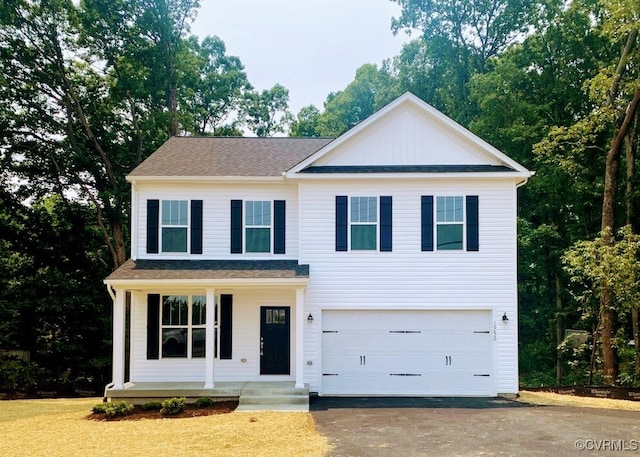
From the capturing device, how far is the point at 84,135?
26.2m

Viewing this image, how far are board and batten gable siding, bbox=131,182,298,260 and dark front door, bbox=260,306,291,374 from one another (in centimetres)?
158

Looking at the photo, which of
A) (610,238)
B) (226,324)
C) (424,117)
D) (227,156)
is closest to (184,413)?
(226,324)

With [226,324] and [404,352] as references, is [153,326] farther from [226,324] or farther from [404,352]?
[404,352]

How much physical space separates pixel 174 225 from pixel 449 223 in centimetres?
760

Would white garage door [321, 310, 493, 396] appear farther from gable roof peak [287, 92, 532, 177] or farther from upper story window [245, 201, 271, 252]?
gable roof peak [287, 92, 532, 177]

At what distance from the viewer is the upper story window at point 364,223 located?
606 inches

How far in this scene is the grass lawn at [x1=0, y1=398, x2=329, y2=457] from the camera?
9273 millimetres

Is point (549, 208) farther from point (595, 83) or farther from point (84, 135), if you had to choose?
point (84, 135)

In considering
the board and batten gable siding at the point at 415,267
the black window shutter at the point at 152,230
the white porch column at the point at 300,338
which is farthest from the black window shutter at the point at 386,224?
the black window shutter at the point at 152,230

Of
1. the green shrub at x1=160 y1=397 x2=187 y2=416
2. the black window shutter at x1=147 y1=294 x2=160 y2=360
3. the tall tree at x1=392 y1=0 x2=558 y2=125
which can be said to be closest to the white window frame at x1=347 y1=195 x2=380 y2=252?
the black window shutter at x1=147 y1=294 x2=160 y2=360

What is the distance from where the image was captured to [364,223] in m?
15.5

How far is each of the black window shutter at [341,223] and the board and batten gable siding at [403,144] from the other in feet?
3.57

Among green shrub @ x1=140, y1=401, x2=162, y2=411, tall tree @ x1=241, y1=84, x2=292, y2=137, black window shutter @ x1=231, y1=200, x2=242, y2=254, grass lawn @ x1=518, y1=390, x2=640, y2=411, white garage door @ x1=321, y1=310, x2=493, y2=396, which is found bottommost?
grass lawn @ x1=518, y1=390, x2=640, y2=411

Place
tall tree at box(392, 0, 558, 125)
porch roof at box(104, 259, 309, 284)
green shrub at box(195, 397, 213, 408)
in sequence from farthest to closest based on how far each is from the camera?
1. tall tree at box(392, 0, 558, 125)
2. porch roof at box(104, 259, 309, 284)
3. green shrub at box(195, 397, 213, 408)
